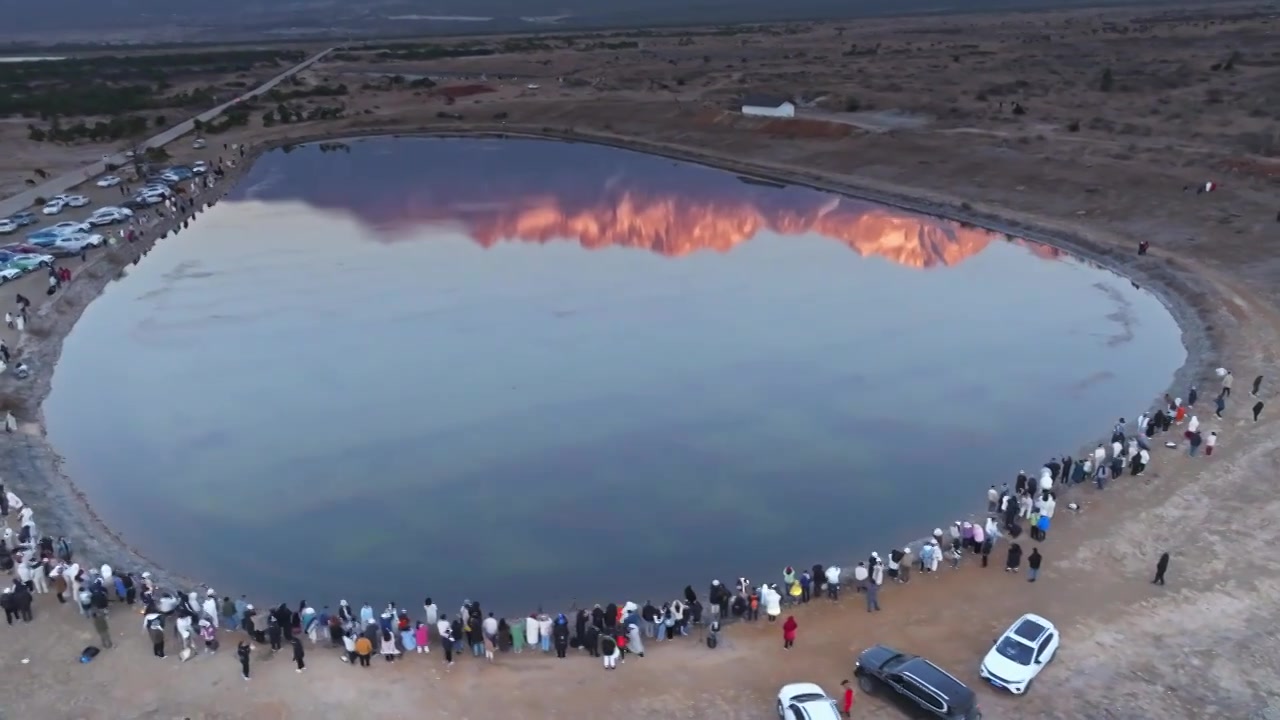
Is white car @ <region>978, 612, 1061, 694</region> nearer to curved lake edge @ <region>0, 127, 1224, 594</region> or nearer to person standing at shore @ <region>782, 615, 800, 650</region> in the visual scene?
person standing at shore @ <region>782, 615, 800, 650</region>

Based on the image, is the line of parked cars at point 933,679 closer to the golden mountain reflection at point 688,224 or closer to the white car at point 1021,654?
the white car at point 1021,654

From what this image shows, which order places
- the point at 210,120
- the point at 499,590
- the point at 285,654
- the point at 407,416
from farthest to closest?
the point at 210,120 < the point at 407,416 < the point at 499,590 < the point at 285,654

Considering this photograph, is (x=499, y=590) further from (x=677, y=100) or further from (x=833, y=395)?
(x=677, y=100)

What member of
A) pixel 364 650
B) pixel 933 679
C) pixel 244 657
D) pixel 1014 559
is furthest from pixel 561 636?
pixel 1014 559

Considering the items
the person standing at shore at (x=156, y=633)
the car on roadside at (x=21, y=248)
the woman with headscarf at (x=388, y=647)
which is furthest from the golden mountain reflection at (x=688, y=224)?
the person standing at shore at (x=156, y=633)

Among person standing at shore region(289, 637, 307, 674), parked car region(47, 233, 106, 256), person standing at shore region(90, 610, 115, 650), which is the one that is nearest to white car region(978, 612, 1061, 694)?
person standing at shore region(289, 637, 307, 674)

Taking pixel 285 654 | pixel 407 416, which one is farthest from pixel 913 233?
pixel 285 654
